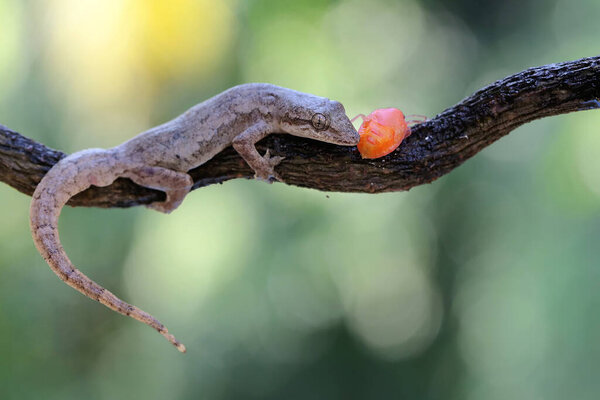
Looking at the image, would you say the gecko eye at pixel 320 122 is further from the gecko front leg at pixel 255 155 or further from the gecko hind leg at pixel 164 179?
the gecko hind leg at pixel 164 179

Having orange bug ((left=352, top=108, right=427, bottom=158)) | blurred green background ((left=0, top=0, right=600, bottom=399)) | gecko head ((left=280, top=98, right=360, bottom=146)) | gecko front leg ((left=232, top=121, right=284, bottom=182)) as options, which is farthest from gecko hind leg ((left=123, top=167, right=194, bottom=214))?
blurred green background ((left=0, top=0, right=600, bottom=399))

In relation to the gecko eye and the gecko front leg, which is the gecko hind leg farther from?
the gecko eye

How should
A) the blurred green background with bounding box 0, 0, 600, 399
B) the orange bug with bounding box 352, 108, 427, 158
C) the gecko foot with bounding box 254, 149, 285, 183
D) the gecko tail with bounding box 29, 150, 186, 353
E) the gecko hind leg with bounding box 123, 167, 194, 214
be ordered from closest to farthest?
the gecko tail with bounding box 29, 150, 186, 353 → the orange bug with bounding box 352, 108, 427, 158 → the gecko foot with bounding box 254, 149, 285, 183 → the gecko hind leg with bounding box 123, 167, 194, 214 → the blurred green background with bounding box 0, 0, 600, 399

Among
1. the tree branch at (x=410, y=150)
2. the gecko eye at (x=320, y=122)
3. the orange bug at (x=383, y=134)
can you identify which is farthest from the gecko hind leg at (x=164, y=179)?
the orange bug at (x=383, y=134)

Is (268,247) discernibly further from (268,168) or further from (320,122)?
(320,122)

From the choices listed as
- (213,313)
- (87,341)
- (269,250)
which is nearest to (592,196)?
(269,250)

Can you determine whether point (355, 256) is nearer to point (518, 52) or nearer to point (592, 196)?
point (592, 196)
